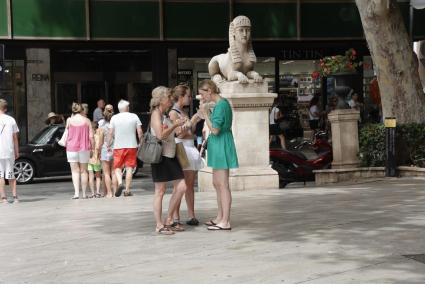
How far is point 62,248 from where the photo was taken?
8273 mm

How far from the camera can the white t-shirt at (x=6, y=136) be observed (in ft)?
44.7

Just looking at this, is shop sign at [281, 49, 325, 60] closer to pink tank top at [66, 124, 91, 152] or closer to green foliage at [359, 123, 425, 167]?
green foliage at [359, 123, 425, 167]

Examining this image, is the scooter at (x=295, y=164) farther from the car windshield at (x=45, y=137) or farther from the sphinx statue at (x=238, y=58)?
the car windshield at (x=45, y=137)

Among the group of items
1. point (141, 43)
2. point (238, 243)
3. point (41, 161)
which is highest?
point (141, 43)

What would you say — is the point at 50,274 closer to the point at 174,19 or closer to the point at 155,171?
the point at 155,171

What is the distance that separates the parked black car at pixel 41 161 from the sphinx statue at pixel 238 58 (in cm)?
619

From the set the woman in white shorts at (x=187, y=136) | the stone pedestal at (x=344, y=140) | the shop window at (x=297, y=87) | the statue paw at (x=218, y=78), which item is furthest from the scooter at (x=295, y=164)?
the shop window at (x=297, y=87)

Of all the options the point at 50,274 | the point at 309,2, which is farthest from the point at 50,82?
the point at 50,274

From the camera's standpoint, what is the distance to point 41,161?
63.2 feet

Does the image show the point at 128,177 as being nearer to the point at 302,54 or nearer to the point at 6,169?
the point at 6,169

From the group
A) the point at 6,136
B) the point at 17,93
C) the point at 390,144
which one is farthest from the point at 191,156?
the point at 17,93

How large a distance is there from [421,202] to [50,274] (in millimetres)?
5995

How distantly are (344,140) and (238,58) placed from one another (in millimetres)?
3567

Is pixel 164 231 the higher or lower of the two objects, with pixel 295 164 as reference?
lower
